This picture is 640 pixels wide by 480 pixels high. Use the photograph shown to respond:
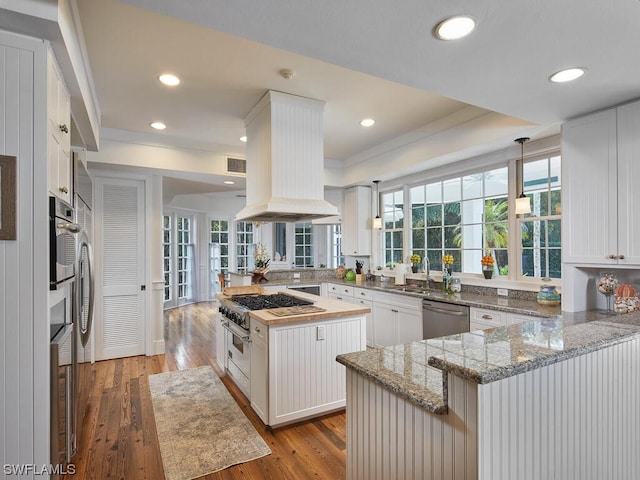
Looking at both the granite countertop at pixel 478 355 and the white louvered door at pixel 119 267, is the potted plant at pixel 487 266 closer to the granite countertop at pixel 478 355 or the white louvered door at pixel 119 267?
the granite countertop at pixel 478 355

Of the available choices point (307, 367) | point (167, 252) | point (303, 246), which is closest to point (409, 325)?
point (307, 367)

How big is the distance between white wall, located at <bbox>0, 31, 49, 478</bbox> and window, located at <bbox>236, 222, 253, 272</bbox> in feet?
24.2

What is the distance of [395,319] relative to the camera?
4141 millimetres

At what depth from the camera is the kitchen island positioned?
106cm

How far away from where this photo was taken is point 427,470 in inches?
46.3

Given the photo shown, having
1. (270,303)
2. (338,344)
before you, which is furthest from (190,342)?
(338,344)

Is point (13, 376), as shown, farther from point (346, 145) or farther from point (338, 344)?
point (346, 145)

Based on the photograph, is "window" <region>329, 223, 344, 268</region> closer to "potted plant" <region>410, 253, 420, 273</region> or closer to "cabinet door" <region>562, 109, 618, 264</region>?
"potted plant" <region>410, 253, 420, 273</region>

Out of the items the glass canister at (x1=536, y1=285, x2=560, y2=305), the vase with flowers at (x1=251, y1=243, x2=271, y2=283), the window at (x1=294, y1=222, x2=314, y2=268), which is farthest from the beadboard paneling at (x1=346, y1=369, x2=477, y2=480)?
the window at (x1=294, y1=222, x2=314, y2=268)

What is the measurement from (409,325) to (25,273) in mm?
3385

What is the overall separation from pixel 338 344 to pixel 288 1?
7.64ft

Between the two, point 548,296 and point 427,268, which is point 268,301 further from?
point 548,296

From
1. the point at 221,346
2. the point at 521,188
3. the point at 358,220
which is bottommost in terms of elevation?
the point at 221,346

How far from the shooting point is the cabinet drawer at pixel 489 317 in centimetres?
297
